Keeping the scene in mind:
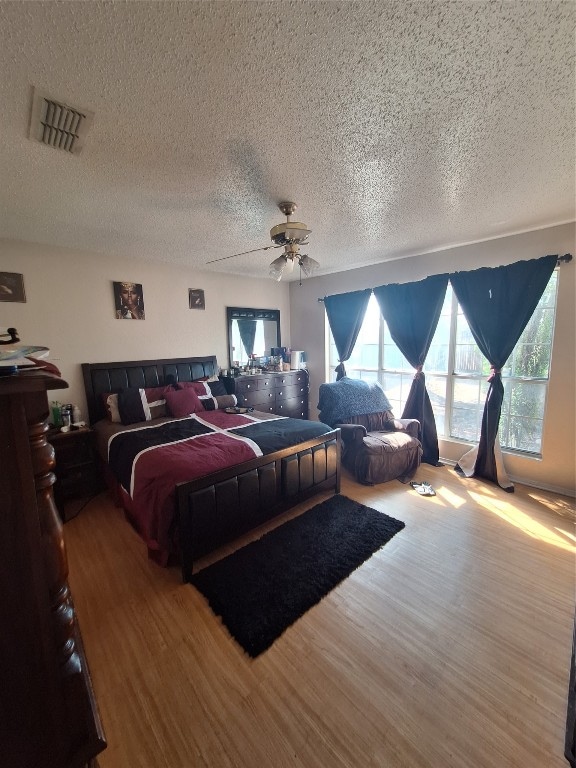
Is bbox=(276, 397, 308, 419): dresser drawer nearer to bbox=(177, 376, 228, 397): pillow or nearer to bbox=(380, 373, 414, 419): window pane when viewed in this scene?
bbox=(177, 376, 228, 397): pillow

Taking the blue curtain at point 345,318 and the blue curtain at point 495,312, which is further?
the blue curtain at point 345,318

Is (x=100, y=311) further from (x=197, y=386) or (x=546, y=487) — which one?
(x=546, y=487)

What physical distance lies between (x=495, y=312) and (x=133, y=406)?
12.6 ft

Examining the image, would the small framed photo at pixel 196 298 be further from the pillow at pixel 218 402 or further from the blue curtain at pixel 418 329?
the blue curtain at pixel 418 329

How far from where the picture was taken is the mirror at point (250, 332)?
14.7 ft

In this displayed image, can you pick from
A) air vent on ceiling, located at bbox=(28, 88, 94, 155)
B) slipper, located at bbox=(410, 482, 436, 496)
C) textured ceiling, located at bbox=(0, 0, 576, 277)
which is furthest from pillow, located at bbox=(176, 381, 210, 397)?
slipper, located at bbox=(410, 482, 436, 496)

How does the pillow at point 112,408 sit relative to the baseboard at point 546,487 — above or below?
above

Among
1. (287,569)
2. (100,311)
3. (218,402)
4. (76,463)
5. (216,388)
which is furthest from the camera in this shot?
(216,388)

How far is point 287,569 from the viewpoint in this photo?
1986 millimetres

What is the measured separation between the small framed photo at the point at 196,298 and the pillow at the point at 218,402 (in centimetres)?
131

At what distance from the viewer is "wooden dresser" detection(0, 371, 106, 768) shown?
2.06 ft

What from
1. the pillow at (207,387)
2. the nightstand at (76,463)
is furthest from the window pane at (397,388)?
the nightstand at (76,463)

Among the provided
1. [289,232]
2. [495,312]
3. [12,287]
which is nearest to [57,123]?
[289,232]

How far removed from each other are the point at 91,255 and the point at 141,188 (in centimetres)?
177
